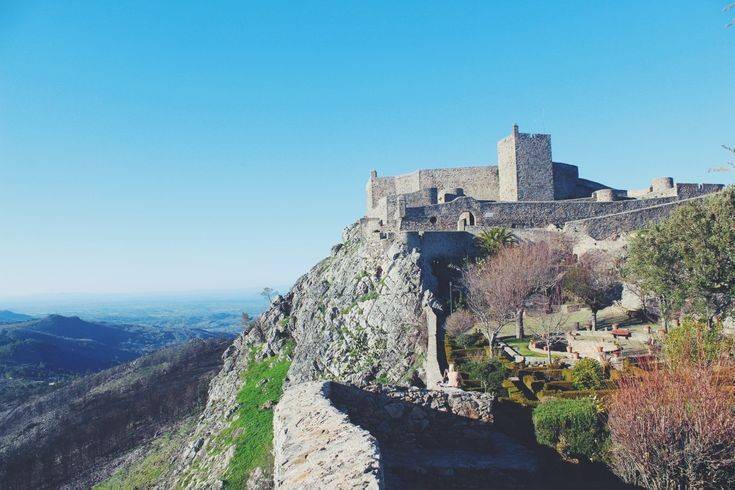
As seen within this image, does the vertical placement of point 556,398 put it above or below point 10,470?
above

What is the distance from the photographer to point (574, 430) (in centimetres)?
1289

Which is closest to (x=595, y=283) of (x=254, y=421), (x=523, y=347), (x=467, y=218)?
(x=523, y=347)

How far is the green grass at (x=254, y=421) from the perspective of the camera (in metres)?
25.4

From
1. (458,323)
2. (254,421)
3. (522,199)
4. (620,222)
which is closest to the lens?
(254,421)

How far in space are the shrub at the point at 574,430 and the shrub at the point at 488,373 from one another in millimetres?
4988

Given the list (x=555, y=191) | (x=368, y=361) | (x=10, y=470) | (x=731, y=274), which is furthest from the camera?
(x=10, y=470)

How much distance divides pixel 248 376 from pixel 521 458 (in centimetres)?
3037

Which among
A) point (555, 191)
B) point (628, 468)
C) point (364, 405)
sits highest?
point (555, 191)

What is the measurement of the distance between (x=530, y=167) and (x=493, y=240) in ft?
39.8

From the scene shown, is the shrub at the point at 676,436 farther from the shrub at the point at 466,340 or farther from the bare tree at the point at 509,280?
the shrub at the point at 466,340

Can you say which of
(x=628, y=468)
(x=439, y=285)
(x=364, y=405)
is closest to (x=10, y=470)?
(x=439, y=285)

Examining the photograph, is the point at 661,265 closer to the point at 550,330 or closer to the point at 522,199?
the point at 550,330

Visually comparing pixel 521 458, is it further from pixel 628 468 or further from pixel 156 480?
pixel 156 480

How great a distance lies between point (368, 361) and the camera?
105 ft
